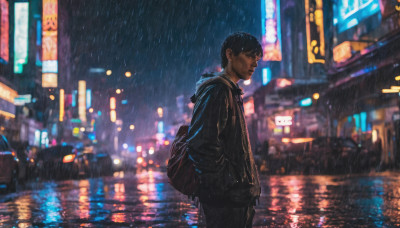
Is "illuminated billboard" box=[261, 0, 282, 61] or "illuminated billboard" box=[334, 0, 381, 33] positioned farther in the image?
"illuminated billboard" box=[261, 0, 282, 61]

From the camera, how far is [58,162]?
23.7m

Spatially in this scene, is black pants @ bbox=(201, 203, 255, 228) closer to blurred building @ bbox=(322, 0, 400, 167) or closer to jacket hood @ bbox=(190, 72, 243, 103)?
jacket hood @ bbox=(190, 72, 243, 103)

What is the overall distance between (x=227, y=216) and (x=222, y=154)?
38cm

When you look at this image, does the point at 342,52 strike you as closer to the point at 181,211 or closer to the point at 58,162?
the point at 58,162

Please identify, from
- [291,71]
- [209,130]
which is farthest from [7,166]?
[291,71]

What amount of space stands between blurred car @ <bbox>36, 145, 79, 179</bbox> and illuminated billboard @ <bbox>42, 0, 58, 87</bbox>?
25.1 meters

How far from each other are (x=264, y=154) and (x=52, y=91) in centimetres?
3082

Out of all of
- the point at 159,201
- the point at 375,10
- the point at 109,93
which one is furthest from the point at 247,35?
the point at 109,93

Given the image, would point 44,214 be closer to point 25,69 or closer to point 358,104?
point 358,104

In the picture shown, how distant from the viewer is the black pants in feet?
9.44

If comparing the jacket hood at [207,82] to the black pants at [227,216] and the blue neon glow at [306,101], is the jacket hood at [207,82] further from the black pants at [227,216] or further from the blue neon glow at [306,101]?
the blue neon glow at [306,101]

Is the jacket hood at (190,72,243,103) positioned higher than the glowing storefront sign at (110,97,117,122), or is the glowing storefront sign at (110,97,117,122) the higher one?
the glowing storefront sign at (110,97,117,122)

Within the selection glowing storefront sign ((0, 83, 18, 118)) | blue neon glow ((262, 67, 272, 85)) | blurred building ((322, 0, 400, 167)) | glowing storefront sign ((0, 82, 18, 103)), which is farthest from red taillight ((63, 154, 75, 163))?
blue neon glow ((262, 67, 272, 85))

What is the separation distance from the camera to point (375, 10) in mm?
30922
